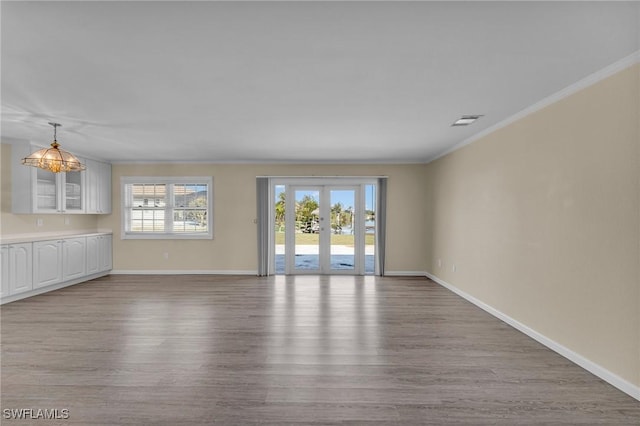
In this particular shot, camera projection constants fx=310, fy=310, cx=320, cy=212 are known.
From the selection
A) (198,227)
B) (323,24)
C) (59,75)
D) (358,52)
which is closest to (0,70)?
(59,75)

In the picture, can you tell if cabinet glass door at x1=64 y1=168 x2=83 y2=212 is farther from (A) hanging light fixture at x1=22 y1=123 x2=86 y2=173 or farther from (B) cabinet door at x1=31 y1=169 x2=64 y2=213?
(A) hanging light fixture at x1=22 y1=123 x2=86 y2=173

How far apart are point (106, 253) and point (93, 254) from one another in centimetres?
37

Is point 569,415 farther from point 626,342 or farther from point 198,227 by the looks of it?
point 198,227

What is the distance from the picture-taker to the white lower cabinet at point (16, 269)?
4453 millimetres

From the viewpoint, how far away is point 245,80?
103 inches

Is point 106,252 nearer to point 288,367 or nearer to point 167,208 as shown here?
point 167,208

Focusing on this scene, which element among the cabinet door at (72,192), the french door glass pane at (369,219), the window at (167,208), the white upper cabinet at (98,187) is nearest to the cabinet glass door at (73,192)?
the cabinet door at (72,192)

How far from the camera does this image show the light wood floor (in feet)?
6.95

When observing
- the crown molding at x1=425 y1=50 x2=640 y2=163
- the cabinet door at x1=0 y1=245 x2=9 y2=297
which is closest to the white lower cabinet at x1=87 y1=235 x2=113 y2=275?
the cabinet door at x1=0 y1=245 x2=9 y2=297

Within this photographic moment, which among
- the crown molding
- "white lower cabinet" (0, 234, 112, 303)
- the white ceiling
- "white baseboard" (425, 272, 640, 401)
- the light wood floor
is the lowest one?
the light wood floor

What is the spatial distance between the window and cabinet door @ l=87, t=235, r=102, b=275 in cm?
57

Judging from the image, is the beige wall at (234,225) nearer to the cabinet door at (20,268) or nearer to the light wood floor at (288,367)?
the cabinet door at (20,268)

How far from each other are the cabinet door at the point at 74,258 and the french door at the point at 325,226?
12.6 ft

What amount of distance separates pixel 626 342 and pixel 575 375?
49cm
